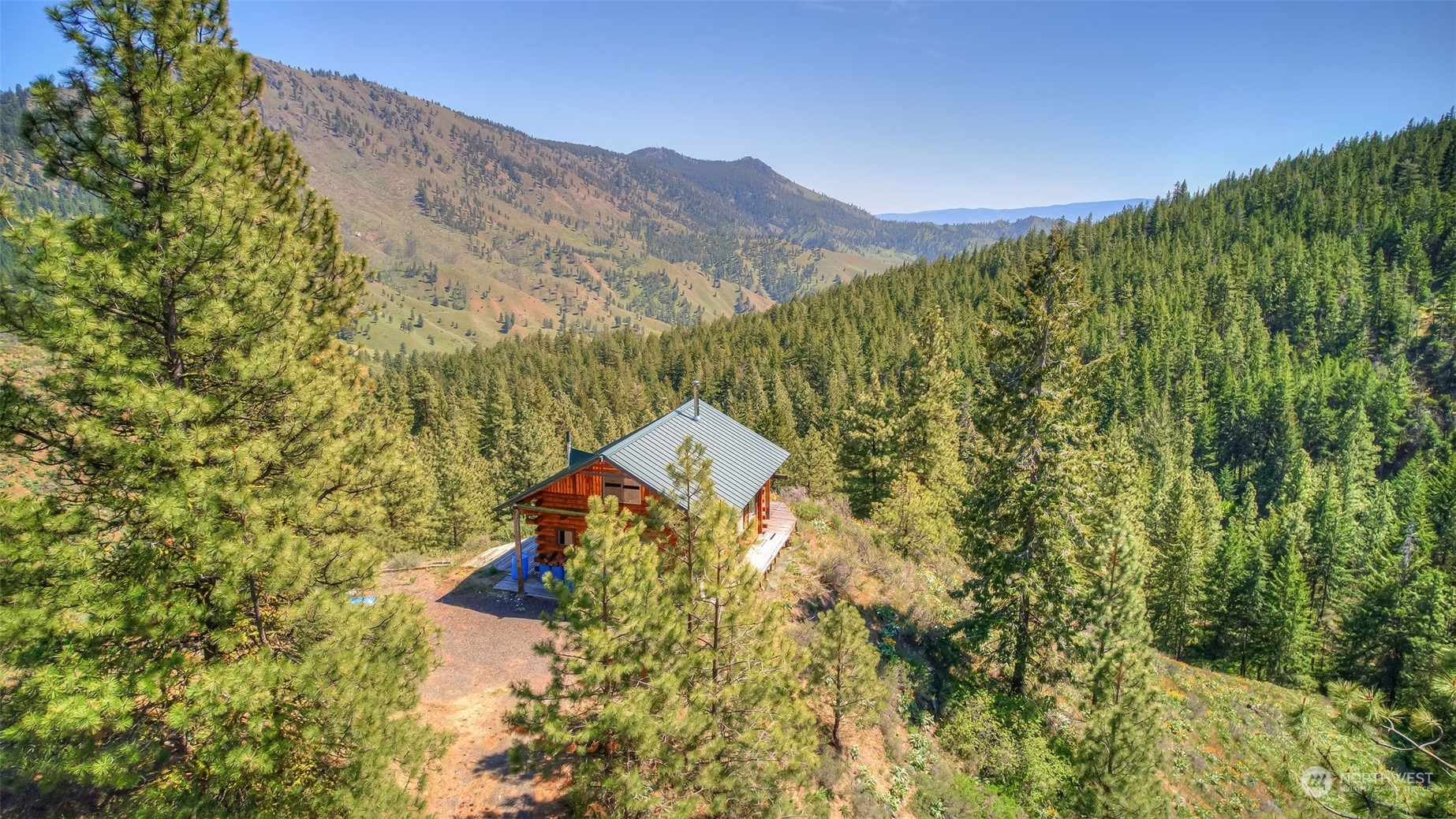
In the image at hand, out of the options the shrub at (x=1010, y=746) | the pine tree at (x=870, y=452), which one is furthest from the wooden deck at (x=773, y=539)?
the pine tree at (x=870, y=452)

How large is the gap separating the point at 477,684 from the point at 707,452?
998 centimetres

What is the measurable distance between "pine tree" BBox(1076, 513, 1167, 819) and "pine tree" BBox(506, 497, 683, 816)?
34.6 feet

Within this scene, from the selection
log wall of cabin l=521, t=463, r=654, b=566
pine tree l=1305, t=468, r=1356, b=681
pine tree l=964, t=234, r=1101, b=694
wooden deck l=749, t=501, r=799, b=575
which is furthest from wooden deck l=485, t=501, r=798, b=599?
pine tree l=1305, t=468, r=1356, b=681

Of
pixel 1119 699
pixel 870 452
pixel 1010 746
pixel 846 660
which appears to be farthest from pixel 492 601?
pixel 870 452

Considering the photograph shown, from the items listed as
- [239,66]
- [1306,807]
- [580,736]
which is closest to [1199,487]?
[1306,807]

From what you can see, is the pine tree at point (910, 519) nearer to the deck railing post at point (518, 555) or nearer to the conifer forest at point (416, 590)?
the conifer forest at point (416, 590)

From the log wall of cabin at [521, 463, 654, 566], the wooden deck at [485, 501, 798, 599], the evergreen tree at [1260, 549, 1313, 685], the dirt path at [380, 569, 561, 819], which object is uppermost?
the log wall of cabin at [521, 463, 654, 566]

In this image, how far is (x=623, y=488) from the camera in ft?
61.1

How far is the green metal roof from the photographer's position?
18.2 metres

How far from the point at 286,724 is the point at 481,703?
683cm

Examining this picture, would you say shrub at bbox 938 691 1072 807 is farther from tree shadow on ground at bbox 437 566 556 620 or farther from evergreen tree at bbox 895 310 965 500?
evergreen tree at bbox 895 310 965 500

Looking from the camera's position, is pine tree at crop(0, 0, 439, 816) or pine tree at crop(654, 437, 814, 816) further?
pine tree at crop(654, 437, 814, 816)

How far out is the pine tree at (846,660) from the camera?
13.0 meters

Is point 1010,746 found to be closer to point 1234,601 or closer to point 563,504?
point 563,504
